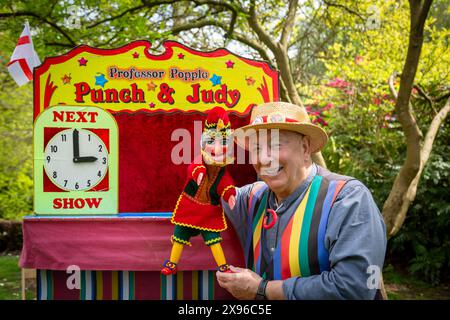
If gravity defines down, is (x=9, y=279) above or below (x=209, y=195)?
below

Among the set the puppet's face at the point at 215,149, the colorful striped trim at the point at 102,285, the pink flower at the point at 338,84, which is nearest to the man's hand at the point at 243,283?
the puppet's face at the point at 215,149

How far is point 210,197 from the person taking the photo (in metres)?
2.29

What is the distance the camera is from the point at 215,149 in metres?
2.23

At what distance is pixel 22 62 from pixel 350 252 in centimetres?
252

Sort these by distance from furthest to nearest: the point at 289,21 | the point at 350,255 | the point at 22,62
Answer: the point at 289,21
the point at 22,62
the point at 350,255

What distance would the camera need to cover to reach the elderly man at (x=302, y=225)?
1.64 metres

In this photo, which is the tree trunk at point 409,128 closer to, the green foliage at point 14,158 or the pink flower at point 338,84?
the pink flower at point 338,84

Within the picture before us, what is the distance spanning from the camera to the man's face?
187 centimetres

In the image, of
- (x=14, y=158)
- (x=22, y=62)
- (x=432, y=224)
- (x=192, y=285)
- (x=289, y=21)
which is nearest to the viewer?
(x=192, y=285)

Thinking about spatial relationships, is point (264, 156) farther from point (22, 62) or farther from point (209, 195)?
point (22, 62)

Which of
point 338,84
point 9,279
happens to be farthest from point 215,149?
point 9,279

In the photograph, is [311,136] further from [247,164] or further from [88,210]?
[88,210]

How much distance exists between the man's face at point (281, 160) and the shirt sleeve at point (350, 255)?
0.23 meters

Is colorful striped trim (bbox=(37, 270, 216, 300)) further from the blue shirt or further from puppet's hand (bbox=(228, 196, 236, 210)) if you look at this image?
the blue shirt
